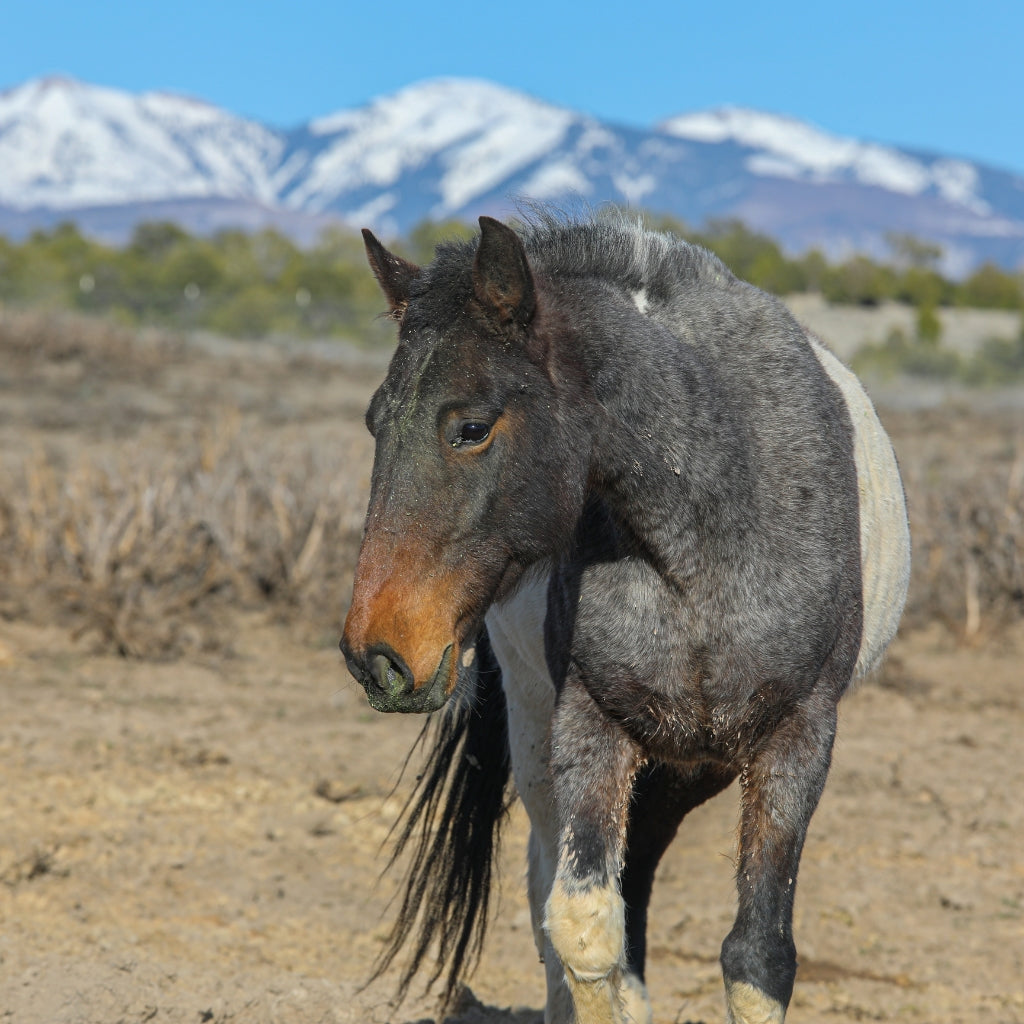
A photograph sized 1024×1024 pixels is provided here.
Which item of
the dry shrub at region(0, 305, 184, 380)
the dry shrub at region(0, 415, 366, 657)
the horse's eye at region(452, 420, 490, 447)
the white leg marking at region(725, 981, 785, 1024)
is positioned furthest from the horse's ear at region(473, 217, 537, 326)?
the dry shrub at region(0, 305, 184, 380)

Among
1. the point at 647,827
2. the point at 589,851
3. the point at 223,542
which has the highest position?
the point at 589,851

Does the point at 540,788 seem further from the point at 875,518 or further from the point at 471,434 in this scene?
the point at 471,434

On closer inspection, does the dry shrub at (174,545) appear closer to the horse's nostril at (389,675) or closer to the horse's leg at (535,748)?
the horse's leg at (535,748)

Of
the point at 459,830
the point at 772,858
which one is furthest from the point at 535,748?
the point at 772,858

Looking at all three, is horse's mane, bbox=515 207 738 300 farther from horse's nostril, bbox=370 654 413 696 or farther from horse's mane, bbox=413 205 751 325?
horse's nostril, bbox=370 654 413 696

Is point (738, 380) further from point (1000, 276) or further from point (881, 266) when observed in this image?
point (1000, 276)

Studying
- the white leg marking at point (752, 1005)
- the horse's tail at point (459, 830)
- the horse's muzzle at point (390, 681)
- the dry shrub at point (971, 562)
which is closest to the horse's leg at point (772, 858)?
the white leg marking at point (752, 1005)

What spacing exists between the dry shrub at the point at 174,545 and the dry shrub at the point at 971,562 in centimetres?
386

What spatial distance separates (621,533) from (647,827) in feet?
3.17

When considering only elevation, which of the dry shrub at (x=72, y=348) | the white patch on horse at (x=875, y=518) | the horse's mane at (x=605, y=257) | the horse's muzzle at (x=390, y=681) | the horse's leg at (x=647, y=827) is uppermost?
the horse's mane at (x=605, y=257)

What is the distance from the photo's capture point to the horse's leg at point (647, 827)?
280cm

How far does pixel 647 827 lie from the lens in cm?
307

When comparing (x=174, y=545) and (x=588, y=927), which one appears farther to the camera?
(x=174, y=545)

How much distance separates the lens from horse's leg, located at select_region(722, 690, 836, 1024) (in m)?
2.38
